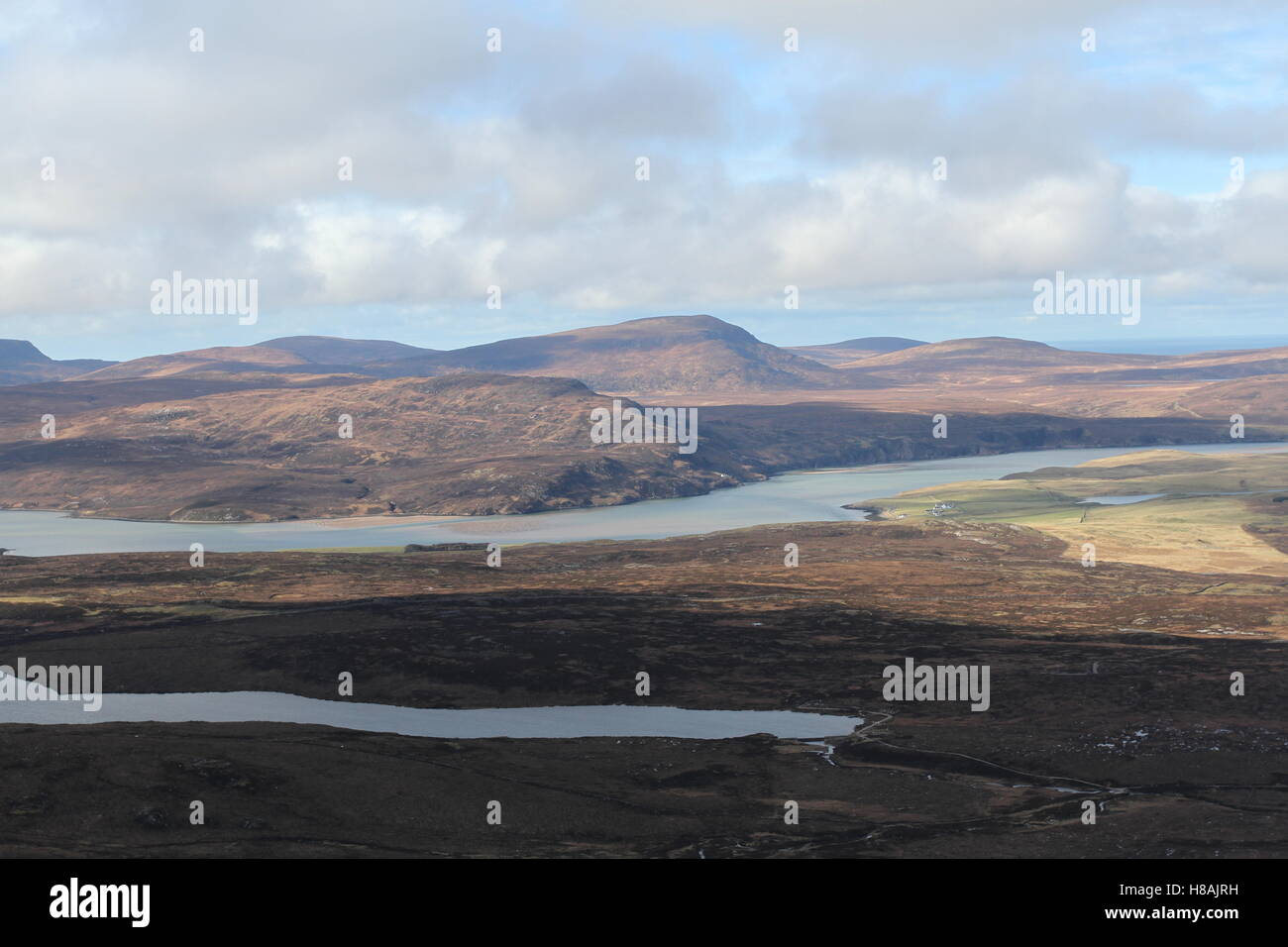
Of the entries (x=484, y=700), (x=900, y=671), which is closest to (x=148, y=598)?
(x=484, y=700)

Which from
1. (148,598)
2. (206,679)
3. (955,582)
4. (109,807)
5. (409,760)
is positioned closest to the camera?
(109,807)

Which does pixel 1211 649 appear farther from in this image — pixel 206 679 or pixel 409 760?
pixel 206 679

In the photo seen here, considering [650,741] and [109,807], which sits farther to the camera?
[650,741]

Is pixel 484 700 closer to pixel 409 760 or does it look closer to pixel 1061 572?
pixel 409 760
